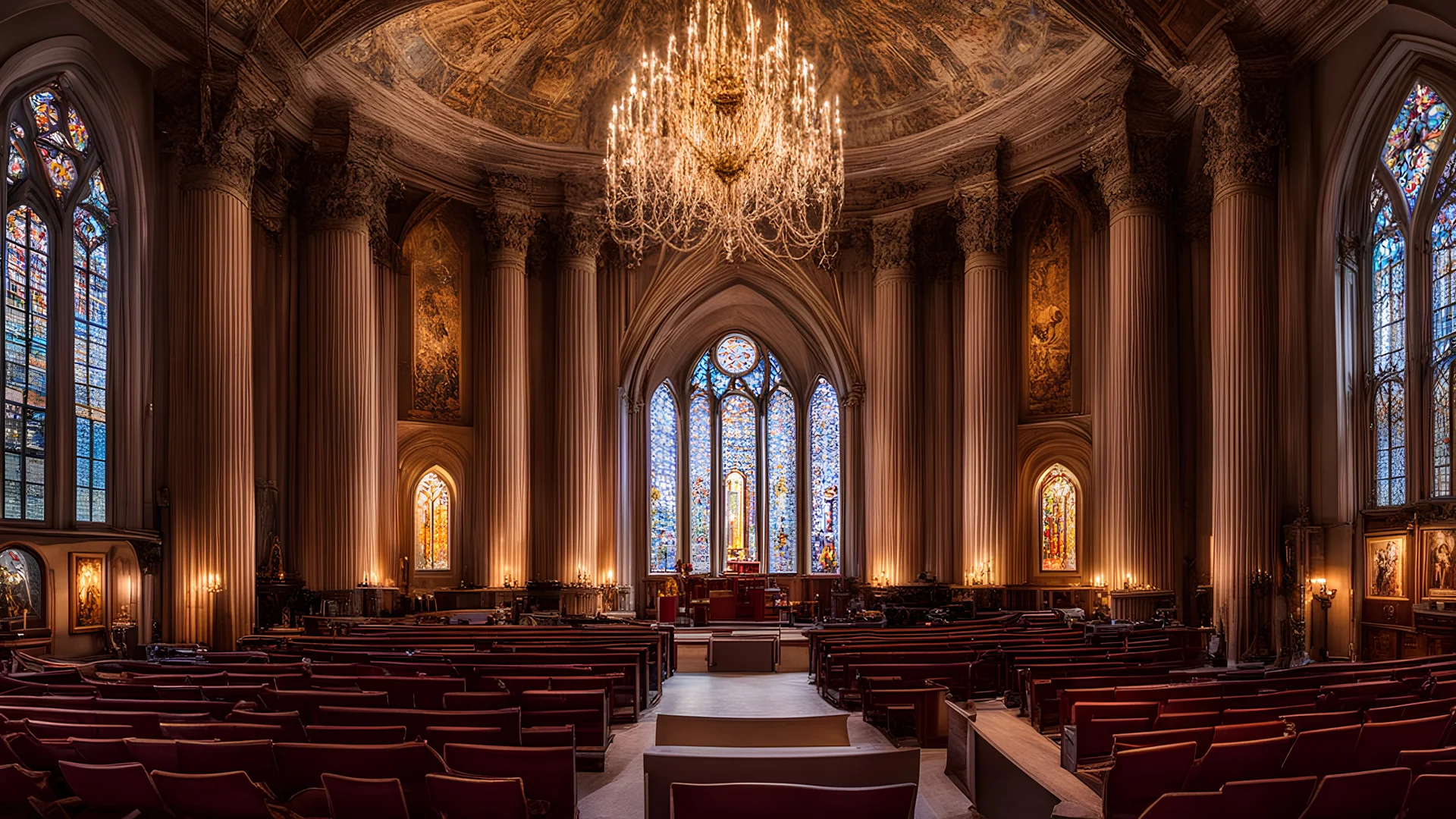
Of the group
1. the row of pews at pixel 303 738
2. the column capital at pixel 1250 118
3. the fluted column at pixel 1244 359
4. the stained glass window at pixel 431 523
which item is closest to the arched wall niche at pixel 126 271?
the row of pews at pixel 303 738

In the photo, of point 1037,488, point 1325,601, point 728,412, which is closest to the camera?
point 1325,601

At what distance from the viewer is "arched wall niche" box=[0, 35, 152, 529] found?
64.7ft

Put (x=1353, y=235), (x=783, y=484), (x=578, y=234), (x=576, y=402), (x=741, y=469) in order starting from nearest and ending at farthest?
(x=1353, y=235), (x=576, y=402), (x=578, y=234), (x=783, y=484), (x=741, y=469)

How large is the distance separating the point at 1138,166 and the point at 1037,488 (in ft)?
29.9

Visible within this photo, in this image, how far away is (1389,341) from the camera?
19.5 m

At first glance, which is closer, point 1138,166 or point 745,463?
point 1138,166

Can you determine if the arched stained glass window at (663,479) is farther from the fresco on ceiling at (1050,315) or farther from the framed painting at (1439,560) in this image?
the framed painting at (1439,560)

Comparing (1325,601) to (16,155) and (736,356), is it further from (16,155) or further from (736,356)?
(736,356)

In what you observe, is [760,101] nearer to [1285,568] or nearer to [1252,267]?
[1252,267]

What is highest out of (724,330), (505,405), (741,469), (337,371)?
(724,330)

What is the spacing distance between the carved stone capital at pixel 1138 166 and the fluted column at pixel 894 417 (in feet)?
23.2

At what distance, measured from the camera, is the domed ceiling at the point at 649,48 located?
91.4ft

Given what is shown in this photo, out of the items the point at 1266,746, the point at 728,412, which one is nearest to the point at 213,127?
the point at 1266,746

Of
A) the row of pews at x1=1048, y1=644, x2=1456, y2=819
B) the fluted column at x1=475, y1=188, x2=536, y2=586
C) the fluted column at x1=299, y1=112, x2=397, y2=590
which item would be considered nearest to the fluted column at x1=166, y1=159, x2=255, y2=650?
the fluted column at x1=299, y1=112, x2=397, y2=590
